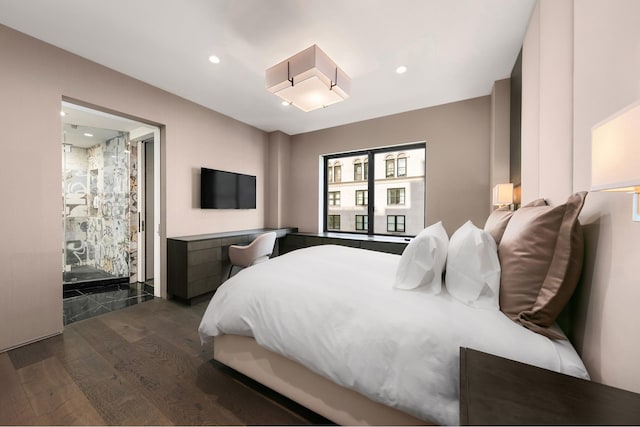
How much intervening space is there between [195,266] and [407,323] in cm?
269

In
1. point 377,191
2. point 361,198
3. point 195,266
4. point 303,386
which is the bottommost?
point 303,386

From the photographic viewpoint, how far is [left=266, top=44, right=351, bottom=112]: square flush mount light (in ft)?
6.64

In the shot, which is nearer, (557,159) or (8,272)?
(557,159)

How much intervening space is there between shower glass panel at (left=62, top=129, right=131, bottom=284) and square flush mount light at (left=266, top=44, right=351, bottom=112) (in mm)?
3027

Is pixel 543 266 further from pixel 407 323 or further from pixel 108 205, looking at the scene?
pixel 108 205

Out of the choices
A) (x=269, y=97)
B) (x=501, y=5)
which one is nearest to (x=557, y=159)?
(x=501, y=5)

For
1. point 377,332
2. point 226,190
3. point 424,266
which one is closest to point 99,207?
point 226,190

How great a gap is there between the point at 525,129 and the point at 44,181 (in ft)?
13.8

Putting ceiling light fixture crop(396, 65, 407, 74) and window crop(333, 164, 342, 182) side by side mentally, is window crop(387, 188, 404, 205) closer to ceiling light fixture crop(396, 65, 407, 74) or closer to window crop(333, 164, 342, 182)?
window crop(333, 164, 342, 182)

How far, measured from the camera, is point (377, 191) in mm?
4301

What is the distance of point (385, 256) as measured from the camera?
232cm

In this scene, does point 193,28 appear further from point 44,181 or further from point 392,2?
point 44,181

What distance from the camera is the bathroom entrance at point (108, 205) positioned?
11.8 ft

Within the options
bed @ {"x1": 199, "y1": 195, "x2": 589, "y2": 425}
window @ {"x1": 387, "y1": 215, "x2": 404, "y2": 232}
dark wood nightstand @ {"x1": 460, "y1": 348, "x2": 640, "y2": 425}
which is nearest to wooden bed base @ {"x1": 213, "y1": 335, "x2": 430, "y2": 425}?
bed @ {"x1": 199, "y1": 195, "x2": 589, "y2": 425}
